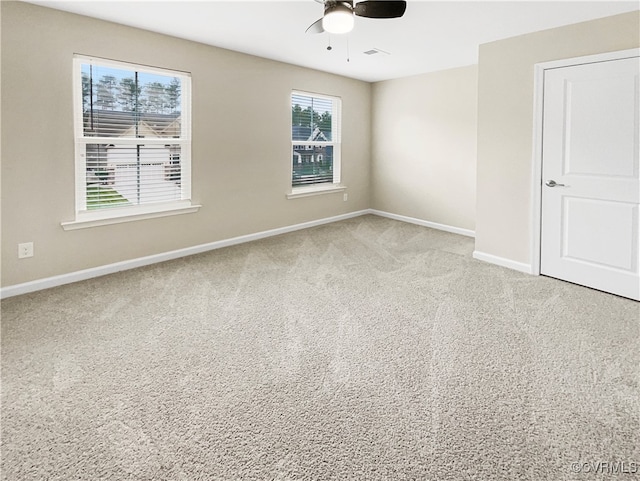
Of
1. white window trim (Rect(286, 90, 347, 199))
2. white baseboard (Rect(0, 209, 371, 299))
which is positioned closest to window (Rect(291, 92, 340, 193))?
white window trim (Rect(286, 90, 347, 199))

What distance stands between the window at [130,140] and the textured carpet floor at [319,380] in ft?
2.83

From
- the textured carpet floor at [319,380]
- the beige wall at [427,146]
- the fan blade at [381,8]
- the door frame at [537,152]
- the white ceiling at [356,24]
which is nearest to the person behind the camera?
the textured carpet floor at [319,380]

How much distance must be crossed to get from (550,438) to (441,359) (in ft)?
2.35

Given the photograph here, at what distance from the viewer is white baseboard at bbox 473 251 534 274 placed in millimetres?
3923

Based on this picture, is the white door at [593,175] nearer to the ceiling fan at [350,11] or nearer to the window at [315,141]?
the ceiling fan at [350,11]

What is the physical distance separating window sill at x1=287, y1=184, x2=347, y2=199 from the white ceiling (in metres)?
1.82

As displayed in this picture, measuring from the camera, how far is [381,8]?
8.36ft

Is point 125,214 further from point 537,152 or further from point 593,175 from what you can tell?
point 593,175

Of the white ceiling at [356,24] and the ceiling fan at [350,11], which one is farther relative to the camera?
the white ceiling at [356,24]

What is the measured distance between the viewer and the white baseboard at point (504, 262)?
3923mm

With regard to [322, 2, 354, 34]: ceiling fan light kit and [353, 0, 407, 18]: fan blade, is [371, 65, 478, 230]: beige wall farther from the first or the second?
[322, 2, 354, 34]: ceiling fan light kit

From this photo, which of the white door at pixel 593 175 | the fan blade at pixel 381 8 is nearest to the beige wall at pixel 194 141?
the fan blade at pixel 381 8

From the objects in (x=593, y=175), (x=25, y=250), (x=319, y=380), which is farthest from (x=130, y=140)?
(x=593, y=175)

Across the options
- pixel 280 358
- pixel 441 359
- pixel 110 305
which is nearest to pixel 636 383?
pixel 441 359
